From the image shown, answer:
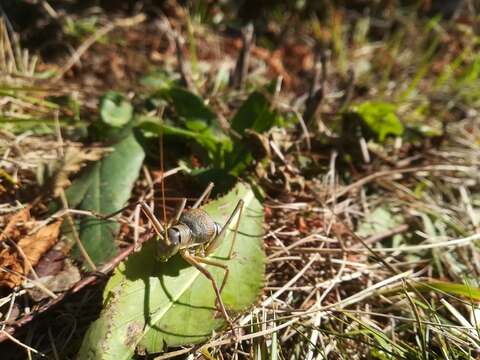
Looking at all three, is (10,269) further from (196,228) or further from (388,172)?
(388,172)

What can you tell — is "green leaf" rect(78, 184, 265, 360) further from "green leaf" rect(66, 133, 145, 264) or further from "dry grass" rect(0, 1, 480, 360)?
"green leaf" rect(66, 133, 145, 264)

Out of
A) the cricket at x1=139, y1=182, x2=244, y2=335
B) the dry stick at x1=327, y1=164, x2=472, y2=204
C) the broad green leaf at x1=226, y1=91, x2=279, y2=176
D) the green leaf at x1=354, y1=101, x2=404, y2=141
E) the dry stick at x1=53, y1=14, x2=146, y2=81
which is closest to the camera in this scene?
the cricket at x1=139, y1=182, x2=244, y2=335

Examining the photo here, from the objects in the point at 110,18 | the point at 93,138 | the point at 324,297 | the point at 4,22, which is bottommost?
the point at 324,297

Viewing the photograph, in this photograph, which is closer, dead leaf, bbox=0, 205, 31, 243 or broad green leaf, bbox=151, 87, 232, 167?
dead leaf, bbox=0, 205, 31, 243

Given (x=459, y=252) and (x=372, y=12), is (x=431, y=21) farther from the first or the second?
(x=459, y=252)

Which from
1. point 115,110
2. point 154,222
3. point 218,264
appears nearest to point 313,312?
point 218,264

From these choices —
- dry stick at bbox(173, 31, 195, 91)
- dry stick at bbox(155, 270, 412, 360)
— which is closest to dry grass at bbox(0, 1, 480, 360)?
dry stick at bbox(155, 270, 412, 360)

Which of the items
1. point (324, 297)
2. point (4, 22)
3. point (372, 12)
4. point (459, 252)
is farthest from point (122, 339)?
point (372, 12)
